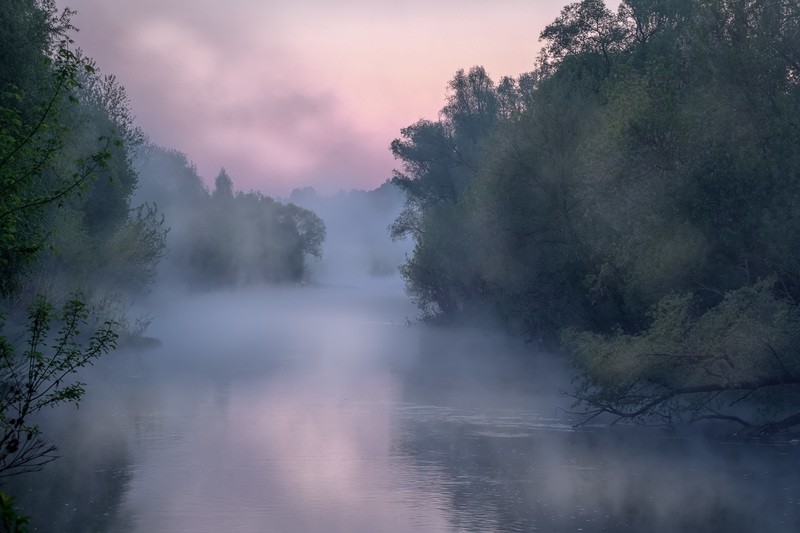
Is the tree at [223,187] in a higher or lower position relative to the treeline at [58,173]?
higher

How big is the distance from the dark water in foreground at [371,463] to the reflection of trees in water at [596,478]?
0.07 metres

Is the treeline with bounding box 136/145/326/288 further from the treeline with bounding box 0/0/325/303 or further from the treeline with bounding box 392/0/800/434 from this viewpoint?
the treeline with bounding box 392/0/800/434

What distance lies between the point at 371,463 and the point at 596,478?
6337 millimetres

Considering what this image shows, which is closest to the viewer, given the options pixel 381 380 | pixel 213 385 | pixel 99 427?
pixel 99 427

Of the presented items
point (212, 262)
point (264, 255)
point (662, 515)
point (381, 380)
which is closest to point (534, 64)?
point (381, 380)

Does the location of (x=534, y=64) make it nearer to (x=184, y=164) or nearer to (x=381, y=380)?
(x=381, y=380)

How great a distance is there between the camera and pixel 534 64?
57.7 metres

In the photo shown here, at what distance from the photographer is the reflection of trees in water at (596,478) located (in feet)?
69.6

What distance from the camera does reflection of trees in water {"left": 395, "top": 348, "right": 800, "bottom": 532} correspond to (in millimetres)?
21203

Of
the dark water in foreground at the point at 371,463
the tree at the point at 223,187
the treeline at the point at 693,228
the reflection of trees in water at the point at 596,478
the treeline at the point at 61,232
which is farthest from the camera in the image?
the tree at the point at 223,187

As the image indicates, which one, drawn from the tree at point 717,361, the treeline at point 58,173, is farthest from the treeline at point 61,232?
the tree at point 717,361

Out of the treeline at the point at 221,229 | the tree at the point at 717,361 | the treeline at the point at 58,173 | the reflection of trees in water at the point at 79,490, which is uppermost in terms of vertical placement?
the treeline at the point at 221,229

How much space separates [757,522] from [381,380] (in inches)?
1124

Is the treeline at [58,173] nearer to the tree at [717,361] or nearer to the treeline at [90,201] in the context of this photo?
the treeline at [90,201]
